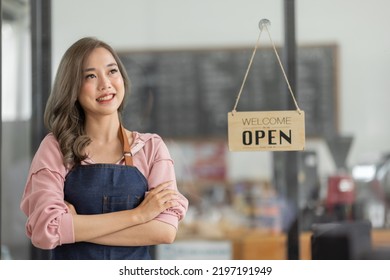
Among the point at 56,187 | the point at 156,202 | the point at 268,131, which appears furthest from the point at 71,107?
the point at 268,131

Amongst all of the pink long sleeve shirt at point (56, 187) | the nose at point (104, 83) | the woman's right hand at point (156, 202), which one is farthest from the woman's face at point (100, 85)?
the woman's right hand at point (156, 202)

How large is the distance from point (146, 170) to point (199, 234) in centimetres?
39

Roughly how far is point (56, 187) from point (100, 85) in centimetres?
25

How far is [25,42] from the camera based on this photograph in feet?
7.18

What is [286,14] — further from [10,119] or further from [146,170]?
[10,119]

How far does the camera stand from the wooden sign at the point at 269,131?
166 centimetres

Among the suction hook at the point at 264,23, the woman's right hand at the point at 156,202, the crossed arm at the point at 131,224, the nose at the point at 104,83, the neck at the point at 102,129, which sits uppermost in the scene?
the suction hook at the point at 264,23

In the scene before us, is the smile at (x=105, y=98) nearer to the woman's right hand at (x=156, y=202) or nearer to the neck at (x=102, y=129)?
the neck at (x=102, y=129)

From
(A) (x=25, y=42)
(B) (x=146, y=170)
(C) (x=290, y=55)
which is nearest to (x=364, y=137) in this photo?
(C) (x=290, y=55)

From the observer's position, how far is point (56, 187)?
1.62m

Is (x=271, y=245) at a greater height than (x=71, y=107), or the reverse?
(x=71, y=107)

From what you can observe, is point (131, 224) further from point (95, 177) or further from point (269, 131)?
point (269, 131)

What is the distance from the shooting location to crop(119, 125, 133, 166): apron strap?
1633 millimetres
